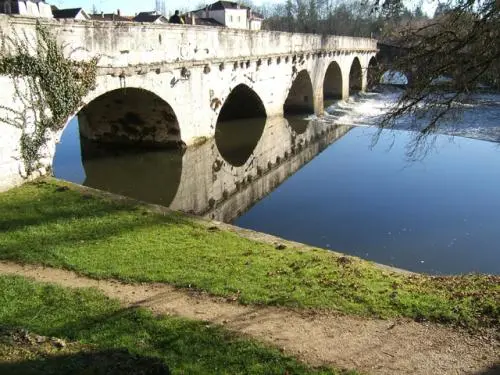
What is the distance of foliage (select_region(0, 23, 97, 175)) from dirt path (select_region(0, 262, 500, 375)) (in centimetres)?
530

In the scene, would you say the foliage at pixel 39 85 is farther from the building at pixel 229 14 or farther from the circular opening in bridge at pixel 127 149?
the building at pixel 229 14

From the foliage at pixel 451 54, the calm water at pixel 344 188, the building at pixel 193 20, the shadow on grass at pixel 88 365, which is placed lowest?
the calm water at pixel 344 188

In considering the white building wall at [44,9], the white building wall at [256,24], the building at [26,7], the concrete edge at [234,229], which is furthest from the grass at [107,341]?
the white building wall at [256,24]

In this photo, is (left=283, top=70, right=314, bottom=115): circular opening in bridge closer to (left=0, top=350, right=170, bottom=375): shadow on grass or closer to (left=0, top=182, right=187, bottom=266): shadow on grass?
(left=0, top=182, right=187, bottom=266): shadow on grass

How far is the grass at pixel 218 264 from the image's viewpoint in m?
6.07

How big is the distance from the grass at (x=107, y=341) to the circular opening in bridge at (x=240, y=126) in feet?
35.5

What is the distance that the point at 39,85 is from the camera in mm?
10539

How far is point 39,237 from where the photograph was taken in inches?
309

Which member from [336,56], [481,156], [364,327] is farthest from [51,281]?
[336,56]

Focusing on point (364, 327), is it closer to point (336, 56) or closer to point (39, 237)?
point (39, 237)

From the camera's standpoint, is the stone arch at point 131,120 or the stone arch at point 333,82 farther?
the stone arch at point 333,82

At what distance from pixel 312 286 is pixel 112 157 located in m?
11.1

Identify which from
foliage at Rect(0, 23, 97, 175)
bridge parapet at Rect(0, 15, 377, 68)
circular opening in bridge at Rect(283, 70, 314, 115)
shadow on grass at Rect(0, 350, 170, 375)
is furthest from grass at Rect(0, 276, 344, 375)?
circular opening in bridge at Rect(283, 70, 314, 115)

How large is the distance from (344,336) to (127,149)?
42.2 feet
